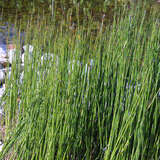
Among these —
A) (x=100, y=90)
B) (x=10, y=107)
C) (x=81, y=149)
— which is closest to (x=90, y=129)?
(x=81, y=149)

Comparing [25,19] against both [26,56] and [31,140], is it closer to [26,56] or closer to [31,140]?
[26,56]

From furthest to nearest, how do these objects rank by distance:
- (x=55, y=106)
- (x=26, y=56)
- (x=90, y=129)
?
1. (x=26, y=56)
2. (x=90, y=129)
3. (x=55, y=106)

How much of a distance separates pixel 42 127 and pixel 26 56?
544 millimetres

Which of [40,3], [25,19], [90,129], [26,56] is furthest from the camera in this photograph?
[40,3]

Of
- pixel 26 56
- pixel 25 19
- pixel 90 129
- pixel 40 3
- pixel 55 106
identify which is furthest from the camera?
pixel 40 3

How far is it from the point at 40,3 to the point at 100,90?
3.36 metres

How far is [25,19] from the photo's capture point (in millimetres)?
3805

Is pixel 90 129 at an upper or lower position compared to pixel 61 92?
lower

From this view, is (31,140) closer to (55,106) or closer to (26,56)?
(55,106)

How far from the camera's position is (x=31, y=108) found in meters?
1.37

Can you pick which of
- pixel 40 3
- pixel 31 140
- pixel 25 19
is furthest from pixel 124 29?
pixel 40 3

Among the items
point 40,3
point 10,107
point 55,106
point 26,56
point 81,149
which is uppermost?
point 40,3

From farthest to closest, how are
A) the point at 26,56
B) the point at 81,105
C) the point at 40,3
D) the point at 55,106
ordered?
1. the point at 40,3
2. the point at 26,56
3. the point at 81,105
4. the point at 55,106

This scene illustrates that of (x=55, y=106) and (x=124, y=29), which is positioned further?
(x=124, y=29)
